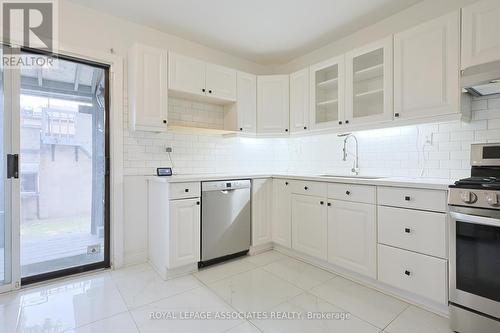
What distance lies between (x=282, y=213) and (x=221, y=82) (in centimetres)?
175

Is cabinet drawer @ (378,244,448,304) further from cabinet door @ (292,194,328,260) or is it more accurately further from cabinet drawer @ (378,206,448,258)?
cabinet door @ (292,194,328,260)

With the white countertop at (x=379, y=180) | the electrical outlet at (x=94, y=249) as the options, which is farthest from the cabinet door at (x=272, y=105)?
the electrical outlet at (x=94, y=249)

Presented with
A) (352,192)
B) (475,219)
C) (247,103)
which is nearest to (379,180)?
(352,192)

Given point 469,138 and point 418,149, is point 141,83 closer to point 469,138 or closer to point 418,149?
point 418,149

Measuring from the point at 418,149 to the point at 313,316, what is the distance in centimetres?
181

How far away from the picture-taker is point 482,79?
174 cm

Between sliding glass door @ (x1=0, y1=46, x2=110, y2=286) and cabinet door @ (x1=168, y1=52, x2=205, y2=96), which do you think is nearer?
sliding glass door @ (x1=0, y1=46, x2=110, y2=286)

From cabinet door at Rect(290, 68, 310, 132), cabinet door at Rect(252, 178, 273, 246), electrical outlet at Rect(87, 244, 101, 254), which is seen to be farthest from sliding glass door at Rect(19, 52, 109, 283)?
cabinet door at Rect(290, 68, 310, 132)

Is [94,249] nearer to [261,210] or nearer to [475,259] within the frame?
[261,210]

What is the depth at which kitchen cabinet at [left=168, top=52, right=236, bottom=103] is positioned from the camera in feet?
8.93

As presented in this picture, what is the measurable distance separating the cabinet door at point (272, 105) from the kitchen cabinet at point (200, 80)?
43 centimetres

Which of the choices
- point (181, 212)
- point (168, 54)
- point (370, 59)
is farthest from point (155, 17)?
point (370, 59)

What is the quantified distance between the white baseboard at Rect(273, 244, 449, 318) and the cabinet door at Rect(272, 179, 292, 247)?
165mm

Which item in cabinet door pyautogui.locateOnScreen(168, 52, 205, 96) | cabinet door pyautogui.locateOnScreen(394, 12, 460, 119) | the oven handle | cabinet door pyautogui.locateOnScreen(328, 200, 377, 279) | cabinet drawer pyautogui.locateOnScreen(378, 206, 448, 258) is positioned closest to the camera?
the oven handle
